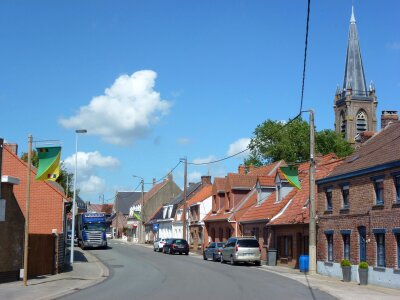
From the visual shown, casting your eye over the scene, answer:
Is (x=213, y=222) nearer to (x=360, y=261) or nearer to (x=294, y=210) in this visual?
(x=294, y=210)

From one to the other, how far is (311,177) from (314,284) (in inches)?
259

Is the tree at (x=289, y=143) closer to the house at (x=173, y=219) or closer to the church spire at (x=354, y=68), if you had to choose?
the house at (x=173, y=219)

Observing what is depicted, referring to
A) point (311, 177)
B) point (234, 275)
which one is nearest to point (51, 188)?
point (234, 275)

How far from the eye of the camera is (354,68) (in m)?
117

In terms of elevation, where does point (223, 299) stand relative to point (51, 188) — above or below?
below

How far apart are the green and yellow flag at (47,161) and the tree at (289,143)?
164 feet

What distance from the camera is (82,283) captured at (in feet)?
80.0

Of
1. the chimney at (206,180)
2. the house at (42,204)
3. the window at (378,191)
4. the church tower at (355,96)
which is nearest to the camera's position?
the window at (378,191)

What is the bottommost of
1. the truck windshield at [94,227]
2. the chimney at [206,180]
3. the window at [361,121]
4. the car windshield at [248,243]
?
the car windshield at [248,243]

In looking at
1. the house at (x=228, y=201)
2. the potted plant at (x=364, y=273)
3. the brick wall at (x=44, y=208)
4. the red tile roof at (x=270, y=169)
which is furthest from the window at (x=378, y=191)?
the red tile roof at (x=270, y=169)

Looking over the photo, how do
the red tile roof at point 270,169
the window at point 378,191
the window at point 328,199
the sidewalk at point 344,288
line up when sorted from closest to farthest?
1. the sidewalk at point 344,288
2. the window at point 378,191
3. the window at point 328,199
4. the red tile roof at point 270,169

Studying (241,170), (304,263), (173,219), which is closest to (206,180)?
(173,219)

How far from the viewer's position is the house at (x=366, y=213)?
2355 cm

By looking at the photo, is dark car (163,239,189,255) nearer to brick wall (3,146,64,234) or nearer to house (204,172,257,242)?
house (204,172,257,242)
